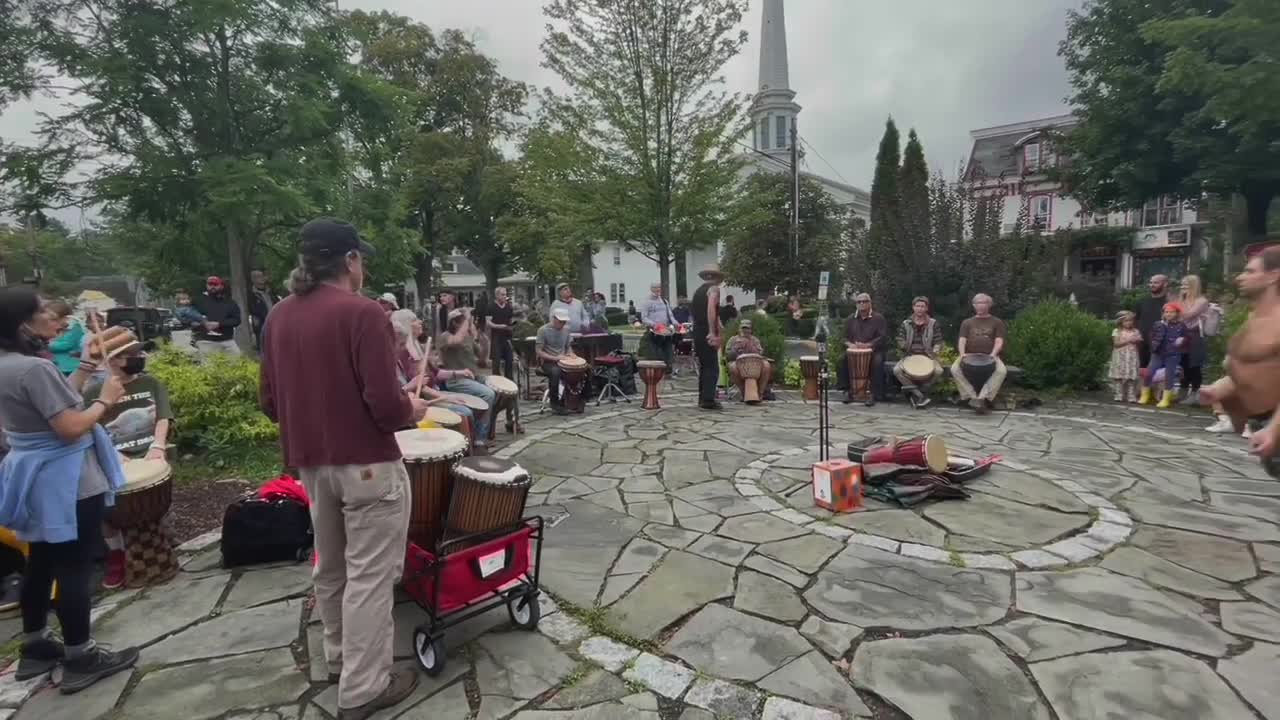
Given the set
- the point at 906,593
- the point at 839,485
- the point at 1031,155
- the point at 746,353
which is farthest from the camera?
the point at 1031,155

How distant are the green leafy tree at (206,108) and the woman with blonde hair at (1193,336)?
504 inches

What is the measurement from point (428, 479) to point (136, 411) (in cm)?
A: 256

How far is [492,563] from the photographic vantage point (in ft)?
9.39

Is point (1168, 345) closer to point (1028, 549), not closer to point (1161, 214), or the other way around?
point (1028, 549)

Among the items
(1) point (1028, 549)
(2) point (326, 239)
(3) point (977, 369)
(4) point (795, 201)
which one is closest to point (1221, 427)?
(3) point (977, 369)

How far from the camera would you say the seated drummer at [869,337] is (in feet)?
28.6

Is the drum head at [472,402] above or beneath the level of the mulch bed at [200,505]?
above

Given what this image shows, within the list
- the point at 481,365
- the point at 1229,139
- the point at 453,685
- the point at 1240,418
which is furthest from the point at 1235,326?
the point at 1229,139

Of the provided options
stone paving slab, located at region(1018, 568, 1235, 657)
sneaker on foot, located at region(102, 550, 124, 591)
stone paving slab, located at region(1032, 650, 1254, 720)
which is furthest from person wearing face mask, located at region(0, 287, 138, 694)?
stone paving slab, located at region(1018, 568, 1235, 657)

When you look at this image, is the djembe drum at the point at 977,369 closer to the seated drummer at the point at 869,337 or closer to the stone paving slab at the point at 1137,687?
the seated drummer at the point at 869,337

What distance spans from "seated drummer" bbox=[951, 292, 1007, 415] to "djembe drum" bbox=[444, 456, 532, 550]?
716cm

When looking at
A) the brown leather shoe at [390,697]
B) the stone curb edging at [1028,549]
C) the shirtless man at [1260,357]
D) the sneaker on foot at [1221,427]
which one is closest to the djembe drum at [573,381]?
the stone curb edging at [1028,549]

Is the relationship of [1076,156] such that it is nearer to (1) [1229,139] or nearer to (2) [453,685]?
(1) [1229,139]

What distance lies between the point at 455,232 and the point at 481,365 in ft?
77.9
